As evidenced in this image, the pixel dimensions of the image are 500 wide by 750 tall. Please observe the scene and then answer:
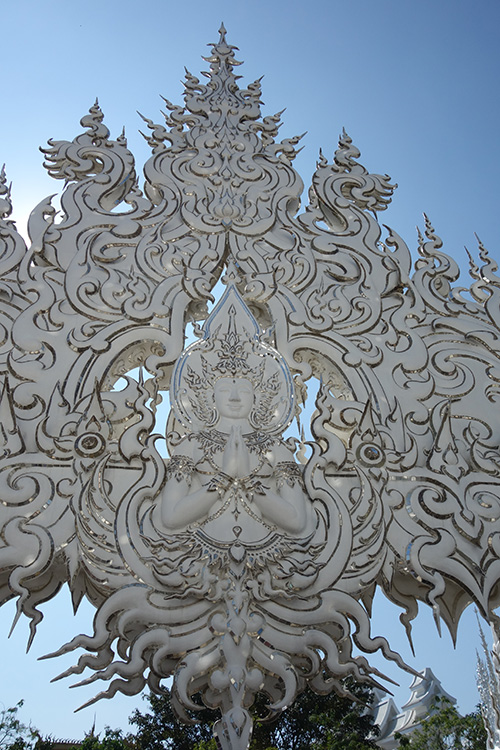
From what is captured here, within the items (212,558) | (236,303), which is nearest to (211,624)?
(212,558)

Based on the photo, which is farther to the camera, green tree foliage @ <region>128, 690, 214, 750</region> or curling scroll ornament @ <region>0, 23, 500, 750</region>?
green tree foliage @ <region>128, 690, 214, 750</region>

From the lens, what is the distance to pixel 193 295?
4.46 m

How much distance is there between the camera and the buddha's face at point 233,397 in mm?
3793

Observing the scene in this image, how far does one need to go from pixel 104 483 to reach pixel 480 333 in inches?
107

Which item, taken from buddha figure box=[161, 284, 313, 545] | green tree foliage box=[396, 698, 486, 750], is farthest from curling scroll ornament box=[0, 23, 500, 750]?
green tree foliage box=[396, 698, 486, 750]

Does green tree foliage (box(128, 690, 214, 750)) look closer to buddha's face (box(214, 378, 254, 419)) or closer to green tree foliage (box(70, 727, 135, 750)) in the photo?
green tree foliage (box(70, 727, 135, 750))

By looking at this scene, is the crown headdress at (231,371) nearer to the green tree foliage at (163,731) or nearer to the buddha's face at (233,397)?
the buddha's face at (233,397)

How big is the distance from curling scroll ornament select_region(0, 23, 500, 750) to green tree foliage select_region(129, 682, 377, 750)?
22.7 feet

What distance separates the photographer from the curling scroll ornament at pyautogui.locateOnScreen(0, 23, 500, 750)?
3125 mm

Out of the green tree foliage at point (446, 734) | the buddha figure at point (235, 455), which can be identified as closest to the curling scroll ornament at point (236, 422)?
the buddha figure at point (235, 455)

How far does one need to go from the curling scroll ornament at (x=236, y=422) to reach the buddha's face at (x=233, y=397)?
0.5 inches

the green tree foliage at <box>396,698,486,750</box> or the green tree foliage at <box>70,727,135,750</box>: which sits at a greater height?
the green tree foliage at <box>396,698,486,750</box>

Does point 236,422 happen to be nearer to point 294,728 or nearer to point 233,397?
point 233,397

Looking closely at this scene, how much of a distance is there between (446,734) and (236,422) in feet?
24.0
